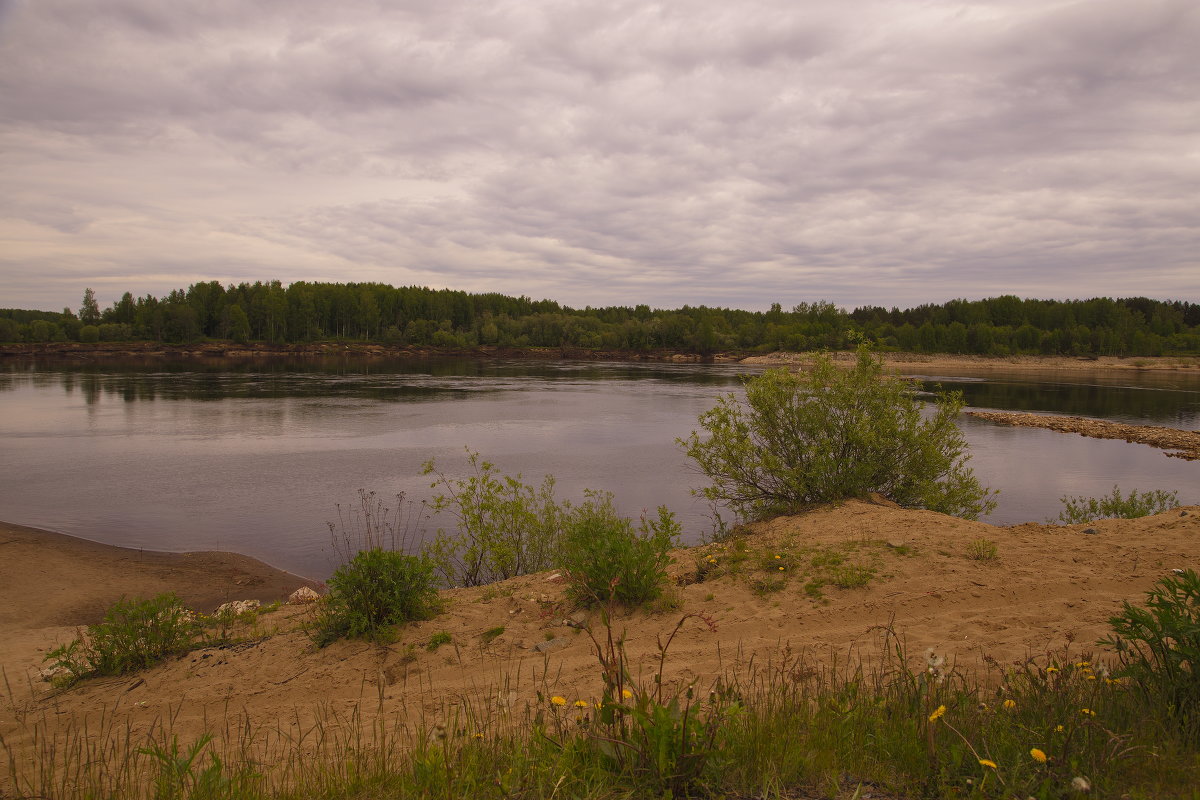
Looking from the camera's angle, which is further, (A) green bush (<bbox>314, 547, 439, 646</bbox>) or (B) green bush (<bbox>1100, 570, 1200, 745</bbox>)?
(A) green bush (<bbox>314, 547, 439, 646</bbox>)

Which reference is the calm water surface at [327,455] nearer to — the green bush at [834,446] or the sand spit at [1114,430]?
the sand spit at [1114,430]

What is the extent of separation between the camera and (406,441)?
2705cm

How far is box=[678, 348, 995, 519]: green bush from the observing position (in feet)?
40.5

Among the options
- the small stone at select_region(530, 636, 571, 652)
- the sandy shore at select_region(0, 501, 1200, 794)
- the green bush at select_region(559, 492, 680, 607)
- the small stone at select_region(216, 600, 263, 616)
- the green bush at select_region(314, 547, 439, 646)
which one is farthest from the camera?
the small stone at select_region(216, 600, 263, 616)

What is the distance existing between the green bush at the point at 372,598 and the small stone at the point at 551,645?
1541mm

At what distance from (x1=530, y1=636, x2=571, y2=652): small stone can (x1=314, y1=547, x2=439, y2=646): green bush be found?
1.54 metres

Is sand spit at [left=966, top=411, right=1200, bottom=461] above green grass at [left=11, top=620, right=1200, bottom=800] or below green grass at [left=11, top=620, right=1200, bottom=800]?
below

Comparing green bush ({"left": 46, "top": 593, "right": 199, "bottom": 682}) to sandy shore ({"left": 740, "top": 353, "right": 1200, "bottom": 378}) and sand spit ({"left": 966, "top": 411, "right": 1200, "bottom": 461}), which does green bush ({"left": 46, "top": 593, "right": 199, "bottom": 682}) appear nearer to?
sand spit ({"left": 966, "top": 411, "right": 1200, "bottom": 461})

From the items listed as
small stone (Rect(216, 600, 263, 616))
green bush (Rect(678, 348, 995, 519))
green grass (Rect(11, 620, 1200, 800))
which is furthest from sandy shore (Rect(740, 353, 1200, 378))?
green grass (Rect(11, 620, 1200, 800))

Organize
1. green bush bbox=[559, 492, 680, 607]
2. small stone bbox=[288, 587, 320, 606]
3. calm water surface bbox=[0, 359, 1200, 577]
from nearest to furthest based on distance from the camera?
green bush bbox=[559, 492, 680, 607]
small stone bbox=[288, 587, 320, 606]
calm water surface bbox=[0, 359, 1200, 577]

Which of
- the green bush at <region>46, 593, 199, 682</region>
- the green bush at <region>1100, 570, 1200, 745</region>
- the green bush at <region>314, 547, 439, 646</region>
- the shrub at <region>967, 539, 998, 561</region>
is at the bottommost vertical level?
the green bush at <region>46, 593, 199, 682</region>

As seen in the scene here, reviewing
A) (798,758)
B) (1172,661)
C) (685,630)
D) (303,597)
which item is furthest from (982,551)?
(303,597)

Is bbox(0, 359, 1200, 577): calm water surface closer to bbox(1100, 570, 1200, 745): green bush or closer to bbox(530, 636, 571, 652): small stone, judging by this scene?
bbox(530, 636, 571, 652): small stone

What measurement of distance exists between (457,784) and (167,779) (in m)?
1.61
